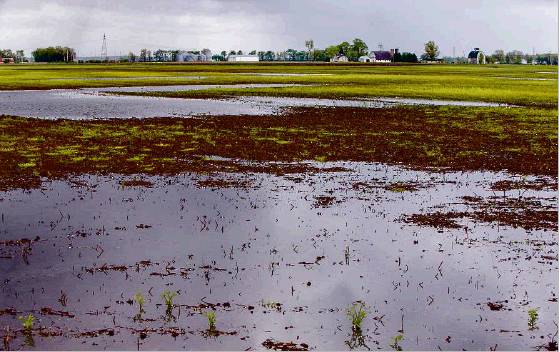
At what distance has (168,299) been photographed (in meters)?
13.6

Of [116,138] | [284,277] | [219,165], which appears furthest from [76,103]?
[284,277]

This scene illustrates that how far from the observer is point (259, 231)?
19.2 meters

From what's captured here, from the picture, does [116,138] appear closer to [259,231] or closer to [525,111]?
[259,231]

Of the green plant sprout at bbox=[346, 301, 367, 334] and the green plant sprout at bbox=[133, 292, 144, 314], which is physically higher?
the green plant sprout at bbox=[133, 292, 144, 314]

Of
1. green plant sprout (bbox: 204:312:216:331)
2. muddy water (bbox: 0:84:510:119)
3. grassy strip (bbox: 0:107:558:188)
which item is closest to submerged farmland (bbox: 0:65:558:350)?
green plant sprout (bbox: 204:312:216:331)

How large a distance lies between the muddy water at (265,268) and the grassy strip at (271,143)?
5706 millimetres

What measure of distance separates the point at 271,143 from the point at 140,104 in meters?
31.4

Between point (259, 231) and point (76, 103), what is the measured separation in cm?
5106

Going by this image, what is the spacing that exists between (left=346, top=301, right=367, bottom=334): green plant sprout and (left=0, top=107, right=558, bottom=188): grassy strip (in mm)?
16089

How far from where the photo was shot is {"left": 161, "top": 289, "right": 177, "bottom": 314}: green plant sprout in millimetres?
13094

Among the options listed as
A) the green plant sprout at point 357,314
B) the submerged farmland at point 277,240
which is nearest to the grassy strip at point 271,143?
the submerged farmland at point 277,240

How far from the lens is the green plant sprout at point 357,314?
488 inches

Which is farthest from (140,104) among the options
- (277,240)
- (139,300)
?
(139,300)

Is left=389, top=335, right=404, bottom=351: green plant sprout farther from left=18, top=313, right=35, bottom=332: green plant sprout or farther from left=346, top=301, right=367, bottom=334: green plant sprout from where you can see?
left=18, top=313, right=35, bottom=332: green plant sprout
